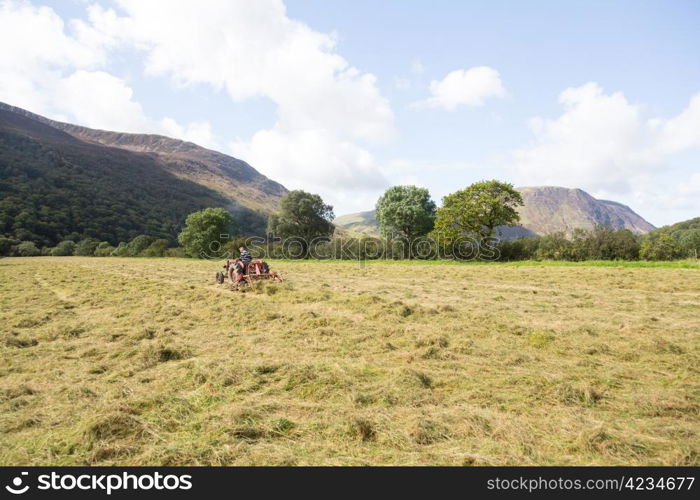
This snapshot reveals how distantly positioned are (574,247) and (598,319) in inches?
1002

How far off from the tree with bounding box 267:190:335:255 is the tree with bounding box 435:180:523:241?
2501 centimetres

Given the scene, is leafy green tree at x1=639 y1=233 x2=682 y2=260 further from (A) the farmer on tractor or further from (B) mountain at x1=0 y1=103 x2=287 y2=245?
(B) mountain at x1=0 y1=103 x2=287 y2=245

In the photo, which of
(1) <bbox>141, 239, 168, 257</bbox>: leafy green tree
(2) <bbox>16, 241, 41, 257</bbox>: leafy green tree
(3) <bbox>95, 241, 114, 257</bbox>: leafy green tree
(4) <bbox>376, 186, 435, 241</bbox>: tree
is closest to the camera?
(4) <bbox>376, 186, 435, 241</bbox>: tree

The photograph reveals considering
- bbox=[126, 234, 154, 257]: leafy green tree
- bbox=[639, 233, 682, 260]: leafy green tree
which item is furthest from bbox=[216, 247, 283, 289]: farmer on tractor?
bbox=[126, 234, 154, 257]: leafy green tree

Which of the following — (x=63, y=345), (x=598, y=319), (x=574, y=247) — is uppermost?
(x=574, y=247)

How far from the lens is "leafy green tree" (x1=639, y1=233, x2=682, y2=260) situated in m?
26.8

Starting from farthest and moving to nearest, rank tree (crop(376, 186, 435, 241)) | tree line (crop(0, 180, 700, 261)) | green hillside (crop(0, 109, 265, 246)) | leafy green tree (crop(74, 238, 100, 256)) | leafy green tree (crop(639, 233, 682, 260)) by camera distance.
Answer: green hillside (crop(0, 109, 265, 246)), leafy green tree (crop(74, 238, 100, 256)), tree (crop(376, 186, 435, 241)), tree line (crop(0, 180, 700, 261)), leafy green tree (crop(639, 233, 682, 260))

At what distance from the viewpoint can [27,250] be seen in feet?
224

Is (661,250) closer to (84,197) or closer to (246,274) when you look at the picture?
(246,274)

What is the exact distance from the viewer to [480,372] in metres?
5.34

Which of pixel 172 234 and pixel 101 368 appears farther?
pixel 172 234

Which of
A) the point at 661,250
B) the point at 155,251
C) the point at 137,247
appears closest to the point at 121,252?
the point at 137,247

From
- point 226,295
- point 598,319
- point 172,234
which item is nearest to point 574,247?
point 598,319
